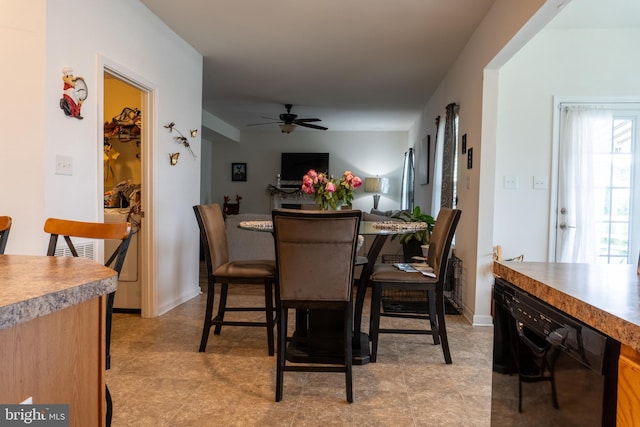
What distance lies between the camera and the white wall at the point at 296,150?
8828mm

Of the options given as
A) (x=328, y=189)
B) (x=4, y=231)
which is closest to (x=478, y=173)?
(x=328, y=189)

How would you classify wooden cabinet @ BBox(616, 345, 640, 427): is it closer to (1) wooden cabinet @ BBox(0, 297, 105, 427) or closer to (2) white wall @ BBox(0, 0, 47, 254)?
(1) wooden cabinet @ BBox(0, 297, 105, 427)

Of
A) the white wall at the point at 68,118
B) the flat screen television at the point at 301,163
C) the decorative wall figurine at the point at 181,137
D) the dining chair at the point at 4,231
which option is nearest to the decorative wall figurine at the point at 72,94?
the white wall at the point at 68,118

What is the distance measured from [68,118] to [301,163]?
6477mm

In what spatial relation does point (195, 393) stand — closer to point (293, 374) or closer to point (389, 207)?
point (293, 374)

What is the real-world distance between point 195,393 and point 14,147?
168 cm

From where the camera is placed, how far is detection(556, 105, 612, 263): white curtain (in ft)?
11.5

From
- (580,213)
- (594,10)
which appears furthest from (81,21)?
(580,213)

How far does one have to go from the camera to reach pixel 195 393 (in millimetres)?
2121

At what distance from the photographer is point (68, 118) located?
243 cm

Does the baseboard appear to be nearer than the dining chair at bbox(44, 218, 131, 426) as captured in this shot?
No

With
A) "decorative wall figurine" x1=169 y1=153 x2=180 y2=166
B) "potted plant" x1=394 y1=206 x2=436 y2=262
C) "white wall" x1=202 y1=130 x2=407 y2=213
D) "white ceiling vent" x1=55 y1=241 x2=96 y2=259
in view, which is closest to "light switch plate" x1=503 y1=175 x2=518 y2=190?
"potted plant" x1=394 y1=206 x2=436 y2=262

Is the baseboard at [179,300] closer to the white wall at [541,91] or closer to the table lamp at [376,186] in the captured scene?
the white wall at [541,91]

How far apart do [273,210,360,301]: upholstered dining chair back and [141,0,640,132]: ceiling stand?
1999 mm
